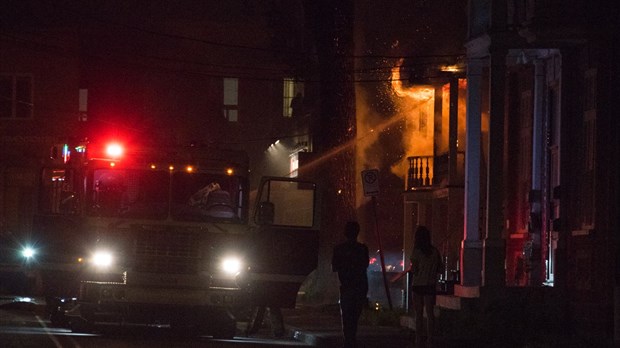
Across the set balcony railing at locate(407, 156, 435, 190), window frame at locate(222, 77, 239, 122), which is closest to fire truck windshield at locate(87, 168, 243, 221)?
balcony railing at locate(407, 156, 435, 190)

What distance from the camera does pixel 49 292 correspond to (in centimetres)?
2005

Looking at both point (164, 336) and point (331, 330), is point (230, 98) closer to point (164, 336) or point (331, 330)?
point (331, 330)

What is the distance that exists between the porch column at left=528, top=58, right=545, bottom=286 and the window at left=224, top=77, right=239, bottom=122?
115ft

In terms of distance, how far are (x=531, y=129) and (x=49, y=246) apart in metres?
9.58

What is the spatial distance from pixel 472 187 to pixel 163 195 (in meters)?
5.73

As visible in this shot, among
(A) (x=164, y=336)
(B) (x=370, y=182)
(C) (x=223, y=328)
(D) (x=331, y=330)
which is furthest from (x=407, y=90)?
(A) (x=164, y=336)

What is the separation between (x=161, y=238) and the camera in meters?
19.7

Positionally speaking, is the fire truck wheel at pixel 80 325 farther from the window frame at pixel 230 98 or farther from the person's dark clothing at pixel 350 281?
the window frame at pixel 230 98

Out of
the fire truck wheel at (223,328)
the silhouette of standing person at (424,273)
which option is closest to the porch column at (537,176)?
the silhouette of standing person at (424,273)

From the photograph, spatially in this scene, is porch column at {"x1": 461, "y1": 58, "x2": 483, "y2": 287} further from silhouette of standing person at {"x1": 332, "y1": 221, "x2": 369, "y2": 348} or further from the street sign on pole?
silhouette of standing person at {"x1": 332, "y1": 221, "x2": 369, "y2": 348}

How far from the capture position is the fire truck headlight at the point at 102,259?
19.4m

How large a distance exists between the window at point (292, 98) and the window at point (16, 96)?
10157mm

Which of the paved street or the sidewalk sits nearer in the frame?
the paved street

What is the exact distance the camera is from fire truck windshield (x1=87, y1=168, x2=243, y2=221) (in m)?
19.8
